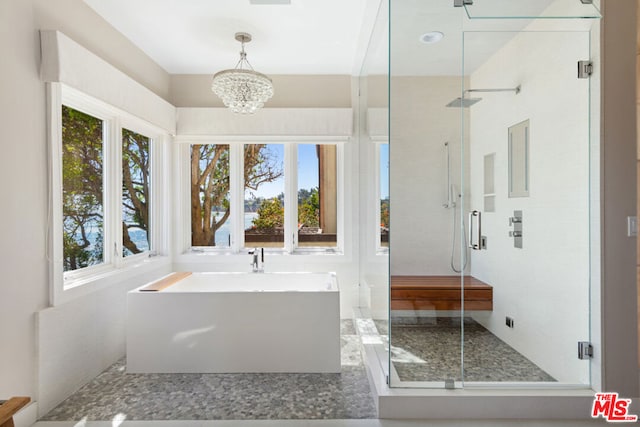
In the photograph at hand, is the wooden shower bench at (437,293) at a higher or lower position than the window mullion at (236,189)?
lower

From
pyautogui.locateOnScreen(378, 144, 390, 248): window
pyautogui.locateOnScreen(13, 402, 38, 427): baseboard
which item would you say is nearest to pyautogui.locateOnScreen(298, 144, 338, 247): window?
pyautogui.locateOnScreen(378, 144, 390, 248): window

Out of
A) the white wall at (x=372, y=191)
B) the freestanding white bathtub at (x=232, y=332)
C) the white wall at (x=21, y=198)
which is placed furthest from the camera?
the freestanding white bathtub at (x=232, y=332)

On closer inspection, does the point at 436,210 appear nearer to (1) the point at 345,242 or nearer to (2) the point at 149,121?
(1) the point at 345,242

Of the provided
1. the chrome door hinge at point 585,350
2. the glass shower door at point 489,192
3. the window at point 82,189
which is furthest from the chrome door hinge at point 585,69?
the window at point 82,189

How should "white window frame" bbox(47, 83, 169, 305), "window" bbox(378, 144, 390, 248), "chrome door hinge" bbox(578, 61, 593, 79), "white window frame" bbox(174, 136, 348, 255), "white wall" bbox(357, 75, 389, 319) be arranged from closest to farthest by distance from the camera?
1. "chrome door hinge" bbox(578, 61, 593, 79)
2. "white window frame" bbox(47, 83, 169, 305)
3. "window" bbox(378, 144, 390, 248)
4. "white wall" bbox(357, 75, 389, 319)
5. "white window frame" bbox(174, 136, 348, 255)

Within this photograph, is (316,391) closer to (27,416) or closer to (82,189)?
(27,416)

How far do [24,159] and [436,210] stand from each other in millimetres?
2403

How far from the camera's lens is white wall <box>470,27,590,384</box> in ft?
7.29

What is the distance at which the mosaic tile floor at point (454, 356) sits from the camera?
2211mm

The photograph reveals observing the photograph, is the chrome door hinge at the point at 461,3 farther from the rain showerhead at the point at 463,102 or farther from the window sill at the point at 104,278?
the window sill at the point at 104,278

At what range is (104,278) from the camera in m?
2.78

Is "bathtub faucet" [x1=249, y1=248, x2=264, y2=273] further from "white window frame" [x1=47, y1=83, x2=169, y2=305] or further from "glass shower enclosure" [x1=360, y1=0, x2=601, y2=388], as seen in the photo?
"glass shower enclosure" [x1=360, y1=0, x2=601, y2=388]

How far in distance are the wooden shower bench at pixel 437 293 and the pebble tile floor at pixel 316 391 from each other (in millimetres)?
104

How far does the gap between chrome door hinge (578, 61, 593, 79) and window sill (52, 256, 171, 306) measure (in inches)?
135
